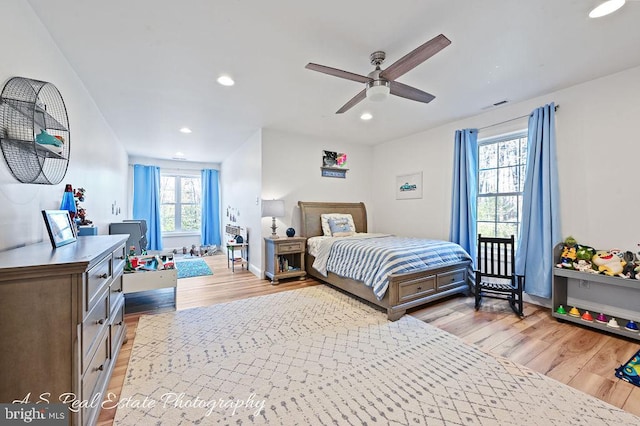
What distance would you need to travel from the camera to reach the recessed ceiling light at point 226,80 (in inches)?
110

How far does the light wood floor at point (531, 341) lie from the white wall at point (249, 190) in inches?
44.4

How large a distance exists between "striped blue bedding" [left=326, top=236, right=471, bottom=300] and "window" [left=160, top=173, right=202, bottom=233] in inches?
212

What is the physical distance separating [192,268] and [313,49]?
4669mm

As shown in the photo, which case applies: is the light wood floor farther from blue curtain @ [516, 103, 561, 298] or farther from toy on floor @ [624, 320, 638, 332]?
blue curtain @ [516, 103, 561, 298]

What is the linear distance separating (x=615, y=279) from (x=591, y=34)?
2193mm

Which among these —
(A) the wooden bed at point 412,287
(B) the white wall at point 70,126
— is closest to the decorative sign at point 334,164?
(A) the wooden bed at point 412,287

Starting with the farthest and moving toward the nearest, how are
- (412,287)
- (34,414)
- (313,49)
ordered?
(412,287)
(313,49)
(34,414)

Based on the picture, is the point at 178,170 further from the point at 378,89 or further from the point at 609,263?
the point at 609,263

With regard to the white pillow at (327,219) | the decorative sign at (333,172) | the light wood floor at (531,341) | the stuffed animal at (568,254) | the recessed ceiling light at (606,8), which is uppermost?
the recessed ceiling light at (606,8)

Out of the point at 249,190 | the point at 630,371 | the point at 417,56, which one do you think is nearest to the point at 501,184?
the point at 630,371

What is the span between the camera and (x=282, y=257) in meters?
4.55

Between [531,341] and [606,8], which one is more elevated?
[606,8]

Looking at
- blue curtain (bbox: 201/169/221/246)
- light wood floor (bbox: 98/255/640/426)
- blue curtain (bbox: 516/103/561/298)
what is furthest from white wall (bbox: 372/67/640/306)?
blue curtain (bbox: 201/169/221/246)

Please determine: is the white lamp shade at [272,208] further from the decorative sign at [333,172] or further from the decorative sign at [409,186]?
the decorative sign at [409,186]
